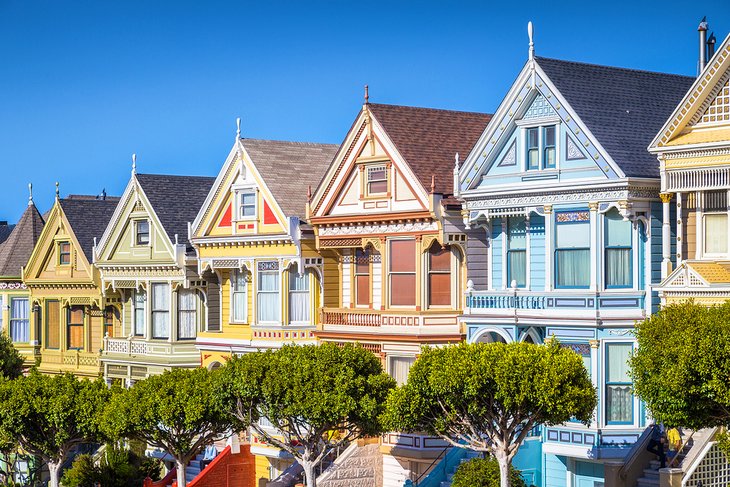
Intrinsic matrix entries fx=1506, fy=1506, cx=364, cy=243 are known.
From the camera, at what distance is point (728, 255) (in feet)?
123

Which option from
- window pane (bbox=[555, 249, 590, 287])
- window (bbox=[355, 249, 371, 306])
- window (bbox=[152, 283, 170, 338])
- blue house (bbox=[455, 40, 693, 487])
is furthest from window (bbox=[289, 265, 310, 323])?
window pane (bbox=[555, 249, 590, 287])

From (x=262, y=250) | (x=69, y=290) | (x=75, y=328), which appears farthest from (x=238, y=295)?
Result: (x=75, y=328)

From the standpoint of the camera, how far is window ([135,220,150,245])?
57.7 meters

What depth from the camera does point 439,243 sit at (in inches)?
1794

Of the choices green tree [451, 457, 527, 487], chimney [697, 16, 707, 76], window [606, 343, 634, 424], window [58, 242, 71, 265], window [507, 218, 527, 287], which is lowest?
green tree [451, 457, 527, 487]

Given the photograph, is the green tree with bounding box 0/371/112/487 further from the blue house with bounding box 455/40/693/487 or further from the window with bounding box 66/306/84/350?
the blue house with bounding box 455/40/693/487

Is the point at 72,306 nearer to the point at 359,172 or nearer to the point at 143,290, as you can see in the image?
the point at 143,290

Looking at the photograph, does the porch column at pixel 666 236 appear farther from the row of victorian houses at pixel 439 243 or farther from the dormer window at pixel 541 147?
the dormer window at pixel 541 147

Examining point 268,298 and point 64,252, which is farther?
point 64,252

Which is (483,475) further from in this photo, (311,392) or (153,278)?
(153,278)

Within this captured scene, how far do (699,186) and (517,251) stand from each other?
698 cm

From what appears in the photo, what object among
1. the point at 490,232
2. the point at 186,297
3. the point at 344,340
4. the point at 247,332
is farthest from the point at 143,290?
the point at 490,232

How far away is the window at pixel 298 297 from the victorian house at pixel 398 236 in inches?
85.8

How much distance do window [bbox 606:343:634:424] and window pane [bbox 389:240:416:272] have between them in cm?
837
